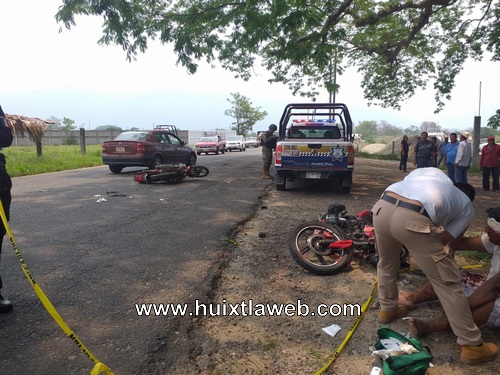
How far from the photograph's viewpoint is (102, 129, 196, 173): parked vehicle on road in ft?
42.8

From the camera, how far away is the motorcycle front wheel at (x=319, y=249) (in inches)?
165

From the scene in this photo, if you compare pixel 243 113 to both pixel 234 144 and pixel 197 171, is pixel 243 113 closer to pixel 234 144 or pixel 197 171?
pixel 234 144

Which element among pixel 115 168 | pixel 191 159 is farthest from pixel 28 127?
pixel 191 159

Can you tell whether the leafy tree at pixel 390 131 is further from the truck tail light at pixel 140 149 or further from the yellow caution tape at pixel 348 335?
the yellow caution tape at pixel 348 335

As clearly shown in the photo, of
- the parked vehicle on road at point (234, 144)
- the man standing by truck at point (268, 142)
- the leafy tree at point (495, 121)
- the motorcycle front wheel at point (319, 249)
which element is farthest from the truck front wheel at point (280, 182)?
the parked vehicle on road at point (234, 144)

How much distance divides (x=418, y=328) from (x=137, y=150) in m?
11.5

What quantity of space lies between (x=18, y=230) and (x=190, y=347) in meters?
4.16

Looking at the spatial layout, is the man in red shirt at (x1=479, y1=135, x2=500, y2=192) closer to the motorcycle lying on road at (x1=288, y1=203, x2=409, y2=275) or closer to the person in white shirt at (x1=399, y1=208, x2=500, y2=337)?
the motorcycle lying on road at (x1=288, y1=203, x2=409, y2=275)

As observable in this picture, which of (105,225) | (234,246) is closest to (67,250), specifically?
(105,225)

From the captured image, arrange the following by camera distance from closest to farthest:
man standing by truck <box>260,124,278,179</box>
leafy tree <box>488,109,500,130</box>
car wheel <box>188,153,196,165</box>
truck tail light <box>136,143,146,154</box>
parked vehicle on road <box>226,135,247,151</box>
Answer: man standing by truck <box>260,124,278,179</box>, truck tail light <box>136,143,146,154</box>, leafy tree <box>488,109,500,130</box>, car wheel <box>188,153,196,165</box>, parked vehicle on road <box>226,135,247,151</box>

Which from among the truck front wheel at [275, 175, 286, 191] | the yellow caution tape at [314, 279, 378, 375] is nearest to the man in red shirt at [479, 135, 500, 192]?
the truck front wheel at [275, 175, 286, 191]

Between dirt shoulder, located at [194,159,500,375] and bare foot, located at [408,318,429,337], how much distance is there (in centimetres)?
7

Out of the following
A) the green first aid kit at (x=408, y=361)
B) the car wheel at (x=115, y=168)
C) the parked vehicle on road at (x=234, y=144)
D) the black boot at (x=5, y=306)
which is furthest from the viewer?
the parked vehicle on road at (x=234, y=144)

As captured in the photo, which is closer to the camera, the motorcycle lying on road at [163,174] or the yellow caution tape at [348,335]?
the yellow caution tape at [348,335]
